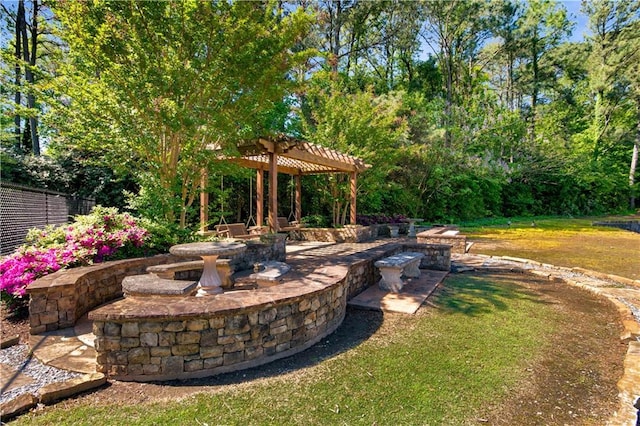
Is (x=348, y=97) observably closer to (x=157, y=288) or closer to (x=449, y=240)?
(x=449, y=240)

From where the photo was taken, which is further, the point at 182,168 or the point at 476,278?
the point at 476,278

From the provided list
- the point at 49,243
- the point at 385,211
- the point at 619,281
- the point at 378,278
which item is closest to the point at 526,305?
the point at 378,278

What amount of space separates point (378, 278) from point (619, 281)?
15.6 ft

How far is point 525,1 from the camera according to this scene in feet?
80.5

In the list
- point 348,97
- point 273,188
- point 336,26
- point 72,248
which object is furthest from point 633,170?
point 72,248

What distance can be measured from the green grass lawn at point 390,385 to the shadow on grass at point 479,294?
1.62 feet

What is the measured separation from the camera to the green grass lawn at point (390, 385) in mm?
2355

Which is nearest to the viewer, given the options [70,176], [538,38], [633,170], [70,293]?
[70,293]

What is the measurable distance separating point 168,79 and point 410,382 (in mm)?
5486

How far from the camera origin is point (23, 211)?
19.9 feet

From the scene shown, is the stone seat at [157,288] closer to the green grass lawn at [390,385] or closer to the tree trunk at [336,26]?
the green grass lawn at [390,385]

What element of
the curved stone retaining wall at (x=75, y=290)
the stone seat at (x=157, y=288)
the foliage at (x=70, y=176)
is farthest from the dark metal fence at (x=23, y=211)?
the stone seat at (x=157, y=288)

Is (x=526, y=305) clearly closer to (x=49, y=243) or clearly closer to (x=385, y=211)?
(x=49, y=243)

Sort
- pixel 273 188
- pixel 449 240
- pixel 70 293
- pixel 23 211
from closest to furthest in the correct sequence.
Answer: pixel 70 293
pixel 23 211
pixel 273 188
pixel 449 240
